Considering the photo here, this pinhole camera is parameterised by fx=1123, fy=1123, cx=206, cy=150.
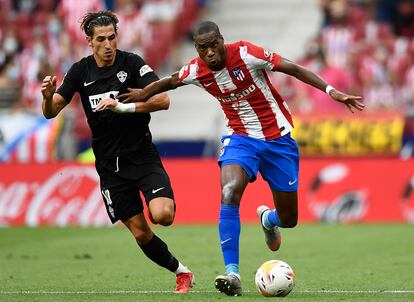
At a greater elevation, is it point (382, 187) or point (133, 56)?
point (133, 56)

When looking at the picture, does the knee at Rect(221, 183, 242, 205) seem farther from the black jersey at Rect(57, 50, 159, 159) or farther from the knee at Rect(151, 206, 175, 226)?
the black jersey at Rect(57, 50, 159, 159)

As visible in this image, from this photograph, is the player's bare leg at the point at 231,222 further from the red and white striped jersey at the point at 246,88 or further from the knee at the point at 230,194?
the red and white striped jersey at the point at 246,88

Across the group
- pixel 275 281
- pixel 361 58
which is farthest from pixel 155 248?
pixel 361 58

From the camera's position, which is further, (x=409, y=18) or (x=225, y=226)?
(x=409, y=18)

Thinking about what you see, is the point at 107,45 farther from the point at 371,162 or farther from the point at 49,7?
the point at 49,7

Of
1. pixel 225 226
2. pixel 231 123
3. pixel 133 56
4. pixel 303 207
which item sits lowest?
pixel 303 207

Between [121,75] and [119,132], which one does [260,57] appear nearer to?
[121,75]

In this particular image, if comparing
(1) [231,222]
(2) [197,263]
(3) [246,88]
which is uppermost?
(3) [246,88]

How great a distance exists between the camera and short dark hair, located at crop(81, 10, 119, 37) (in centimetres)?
1017

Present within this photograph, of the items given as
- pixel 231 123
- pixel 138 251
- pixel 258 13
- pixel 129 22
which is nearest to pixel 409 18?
pixel 258 13

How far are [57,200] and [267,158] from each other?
32.6 ft

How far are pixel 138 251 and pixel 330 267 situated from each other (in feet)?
11.0

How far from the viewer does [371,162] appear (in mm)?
19469

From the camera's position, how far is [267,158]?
1045cm
